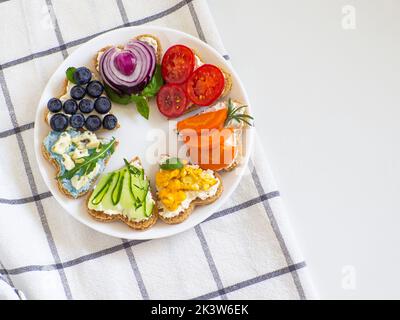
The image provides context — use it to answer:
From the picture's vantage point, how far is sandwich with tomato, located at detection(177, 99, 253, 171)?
6.82 ft

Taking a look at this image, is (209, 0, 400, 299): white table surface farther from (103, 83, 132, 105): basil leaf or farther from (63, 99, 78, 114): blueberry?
(63, 99, 78, 114): blueberry

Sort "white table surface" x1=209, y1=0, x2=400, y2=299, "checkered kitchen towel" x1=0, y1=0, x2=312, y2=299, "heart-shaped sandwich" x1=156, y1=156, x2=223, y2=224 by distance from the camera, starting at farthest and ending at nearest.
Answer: "white table surface" x1=209, y1=0, x2=400, y2=299 < "checkered kitchen towel" x1=0, y1=0, x2=312, y2=299 < "heart-shaped sandwich" x1=156, y1=156, x2=223, y2=224

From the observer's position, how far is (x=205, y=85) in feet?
6.94

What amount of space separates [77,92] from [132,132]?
23 centimetres

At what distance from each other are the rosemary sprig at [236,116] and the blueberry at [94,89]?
0.43 metres

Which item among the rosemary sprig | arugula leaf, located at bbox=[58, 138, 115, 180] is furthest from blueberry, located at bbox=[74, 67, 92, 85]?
the rosemary sprig

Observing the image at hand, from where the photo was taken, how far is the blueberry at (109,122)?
6.84ft

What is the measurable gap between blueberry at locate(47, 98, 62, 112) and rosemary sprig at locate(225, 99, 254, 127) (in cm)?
56

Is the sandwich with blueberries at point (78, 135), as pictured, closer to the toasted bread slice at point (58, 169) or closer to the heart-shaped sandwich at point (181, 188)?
the toasted bread slice at point (58, 169)

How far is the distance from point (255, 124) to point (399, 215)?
63 cm

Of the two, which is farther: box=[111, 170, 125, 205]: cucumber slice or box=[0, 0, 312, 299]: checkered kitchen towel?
box=[0, 0, 312, 299]: checkered kitchen towel

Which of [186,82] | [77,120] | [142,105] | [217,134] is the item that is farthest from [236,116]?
[77,120]
